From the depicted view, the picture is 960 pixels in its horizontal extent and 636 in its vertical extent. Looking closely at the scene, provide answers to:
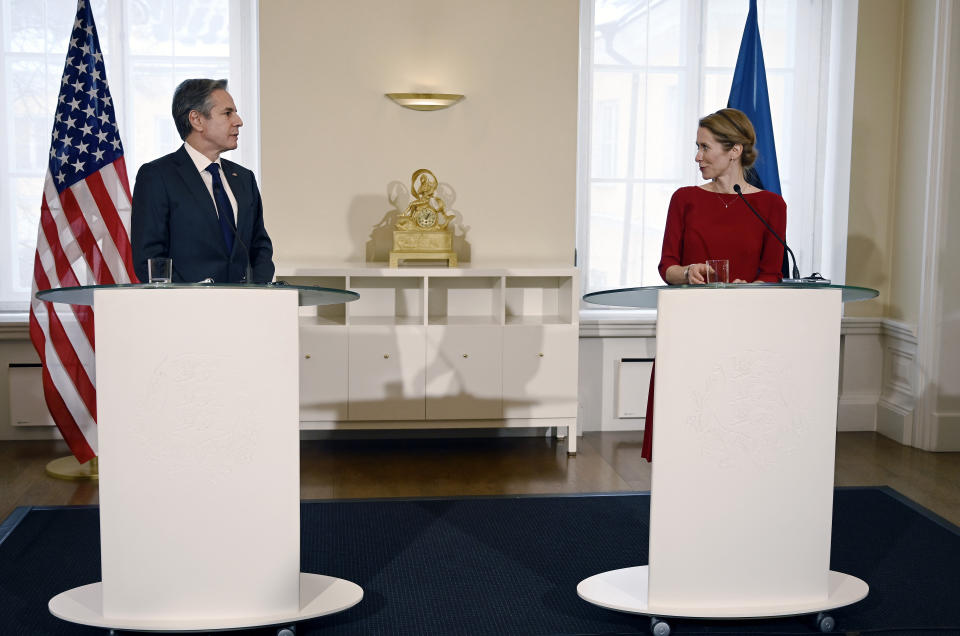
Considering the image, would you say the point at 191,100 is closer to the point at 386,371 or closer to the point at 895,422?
the point at 386,371

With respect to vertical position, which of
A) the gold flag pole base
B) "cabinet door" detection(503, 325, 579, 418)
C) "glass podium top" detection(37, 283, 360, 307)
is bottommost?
the gold flag pole base

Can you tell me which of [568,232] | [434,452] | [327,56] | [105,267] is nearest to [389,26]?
[327,56]

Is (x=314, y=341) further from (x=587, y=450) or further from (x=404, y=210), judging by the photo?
(x=587, y=450)

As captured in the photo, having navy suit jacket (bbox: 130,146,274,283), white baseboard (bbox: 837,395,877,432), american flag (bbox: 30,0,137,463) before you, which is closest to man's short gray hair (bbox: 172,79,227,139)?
navy suit jacket (bbox: 130,146,274,283)

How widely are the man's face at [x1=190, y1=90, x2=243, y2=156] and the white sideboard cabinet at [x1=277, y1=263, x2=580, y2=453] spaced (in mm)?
1447

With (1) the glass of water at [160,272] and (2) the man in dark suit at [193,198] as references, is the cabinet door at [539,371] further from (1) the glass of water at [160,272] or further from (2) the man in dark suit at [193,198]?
(1) the glass of water at [160,272]

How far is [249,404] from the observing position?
245cm

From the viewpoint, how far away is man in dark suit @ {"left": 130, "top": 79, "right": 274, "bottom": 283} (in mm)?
3367

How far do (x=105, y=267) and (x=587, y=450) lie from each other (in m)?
2.58

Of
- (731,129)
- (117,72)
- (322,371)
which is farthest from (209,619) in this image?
(117,72)

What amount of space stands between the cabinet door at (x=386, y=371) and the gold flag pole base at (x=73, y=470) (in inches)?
48.8

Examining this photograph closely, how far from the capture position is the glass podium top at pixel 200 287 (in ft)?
7.82

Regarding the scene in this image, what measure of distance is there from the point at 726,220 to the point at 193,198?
190cm

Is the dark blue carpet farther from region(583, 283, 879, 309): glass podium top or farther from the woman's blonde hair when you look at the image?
the woman's blonde hair
